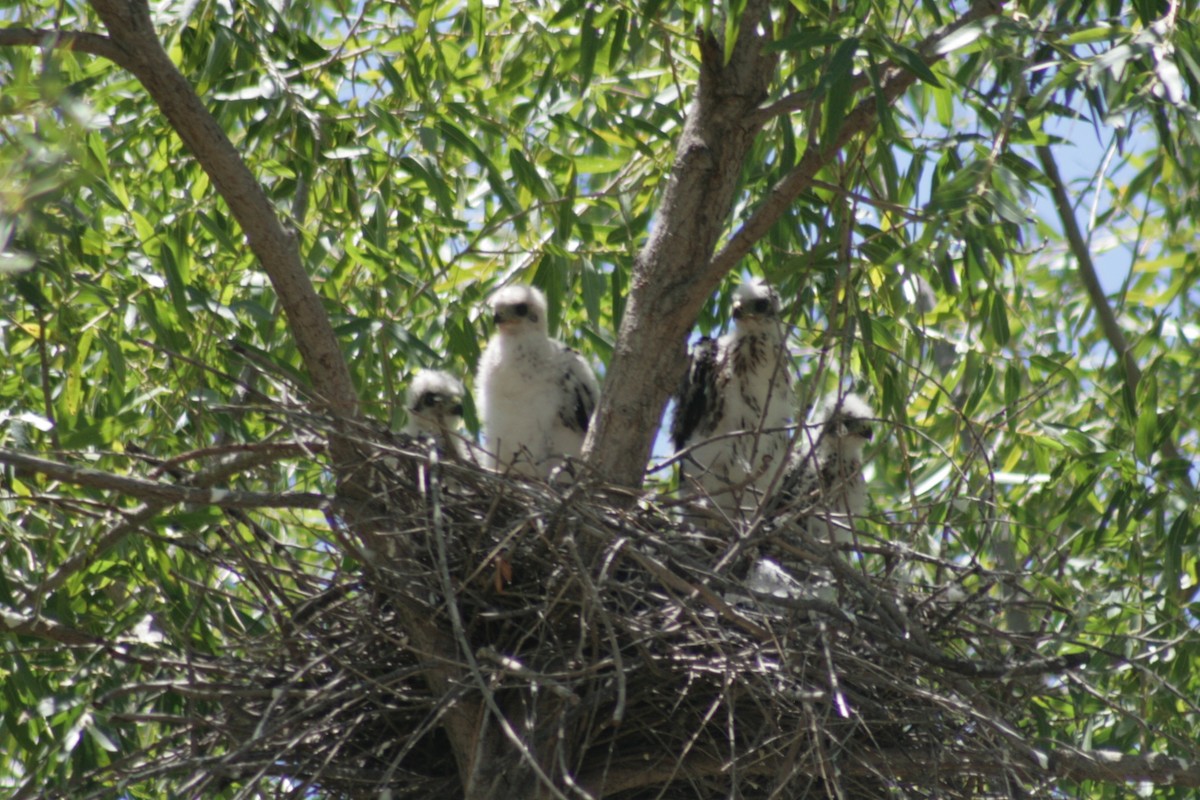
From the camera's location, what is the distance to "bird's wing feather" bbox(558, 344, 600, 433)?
431 centimetres

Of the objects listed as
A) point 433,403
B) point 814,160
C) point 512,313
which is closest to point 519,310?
point 512,313

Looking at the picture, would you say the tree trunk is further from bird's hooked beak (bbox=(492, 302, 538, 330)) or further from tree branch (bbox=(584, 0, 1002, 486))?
bird's hooked beak (bbox=(492, 302, 538, 330))

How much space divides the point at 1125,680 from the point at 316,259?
2.54m

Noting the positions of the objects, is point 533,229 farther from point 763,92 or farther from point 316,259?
point 763,92

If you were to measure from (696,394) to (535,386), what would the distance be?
1.64 feet

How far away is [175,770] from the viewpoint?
2961 mm

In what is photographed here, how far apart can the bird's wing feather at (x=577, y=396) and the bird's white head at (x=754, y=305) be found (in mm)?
467

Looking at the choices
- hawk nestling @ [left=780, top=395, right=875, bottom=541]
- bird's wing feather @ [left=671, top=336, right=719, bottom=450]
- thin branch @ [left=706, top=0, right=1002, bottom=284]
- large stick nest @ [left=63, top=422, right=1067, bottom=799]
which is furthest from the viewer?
bird's wing feather @ [left=671, top=336, right=719, bottom=450]

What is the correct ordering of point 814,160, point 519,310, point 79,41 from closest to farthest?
point 79,41
point 814,160
point 519,310

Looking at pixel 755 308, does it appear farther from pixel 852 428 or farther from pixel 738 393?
pixel 852 428

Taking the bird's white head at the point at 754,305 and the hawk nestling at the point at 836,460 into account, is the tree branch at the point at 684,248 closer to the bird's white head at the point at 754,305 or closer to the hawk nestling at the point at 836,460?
the hawk nestling at the point at 836,460

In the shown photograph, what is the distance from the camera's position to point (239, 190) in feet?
9.59

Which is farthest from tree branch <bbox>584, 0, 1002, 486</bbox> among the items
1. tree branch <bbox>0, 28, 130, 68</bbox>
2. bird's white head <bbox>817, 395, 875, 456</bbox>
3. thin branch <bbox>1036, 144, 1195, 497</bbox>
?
thin branch <bbox>1036, 144, 1195, 497</bbox>

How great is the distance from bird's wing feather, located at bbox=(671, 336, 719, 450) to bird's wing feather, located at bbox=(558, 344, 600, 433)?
0.31 m
